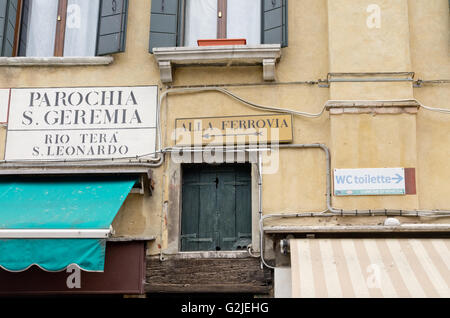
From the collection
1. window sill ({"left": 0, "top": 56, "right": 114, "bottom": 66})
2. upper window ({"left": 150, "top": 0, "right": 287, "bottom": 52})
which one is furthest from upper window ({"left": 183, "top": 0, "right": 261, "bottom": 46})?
window sill ({"left": 0, "top": 56, "right": 114, "bottom": 66})

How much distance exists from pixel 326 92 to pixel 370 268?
2.26 meters

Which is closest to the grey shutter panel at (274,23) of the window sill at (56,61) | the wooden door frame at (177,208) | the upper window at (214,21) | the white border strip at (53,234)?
the upper window at (214,21)

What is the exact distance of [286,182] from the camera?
24.8 ft

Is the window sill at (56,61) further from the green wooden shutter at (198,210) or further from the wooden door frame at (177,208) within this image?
the green wooden shutter at (198,210)

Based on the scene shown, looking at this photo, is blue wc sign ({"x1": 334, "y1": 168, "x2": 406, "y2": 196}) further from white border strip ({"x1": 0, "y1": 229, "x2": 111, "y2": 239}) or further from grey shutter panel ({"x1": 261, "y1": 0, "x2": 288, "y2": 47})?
white border strip ({"x1": 0, "y1": 229, "x2": 111, "y2": 239})

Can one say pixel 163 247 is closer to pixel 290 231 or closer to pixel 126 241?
pixel 126 241

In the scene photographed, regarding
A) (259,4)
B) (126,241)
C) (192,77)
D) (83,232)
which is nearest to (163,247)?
(126,241)

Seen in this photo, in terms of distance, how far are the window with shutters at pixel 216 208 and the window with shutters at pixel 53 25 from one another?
214 centimetres

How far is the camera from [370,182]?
7336mm

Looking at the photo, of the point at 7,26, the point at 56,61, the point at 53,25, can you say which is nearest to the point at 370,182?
the point at 56,61

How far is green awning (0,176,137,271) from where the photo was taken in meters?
6.76

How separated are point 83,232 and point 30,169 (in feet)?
5.06

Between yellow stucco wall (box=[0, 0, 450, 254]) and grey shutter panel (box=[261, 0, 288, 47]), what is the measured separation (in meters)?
0.15

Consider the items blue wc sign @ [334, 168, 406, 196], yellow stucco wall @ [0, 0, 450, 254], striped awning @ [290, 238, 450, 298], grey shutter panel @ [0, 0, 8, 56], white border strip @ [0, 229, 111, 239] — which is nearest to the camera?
striped awning @ [290, 238, 450, 298]
